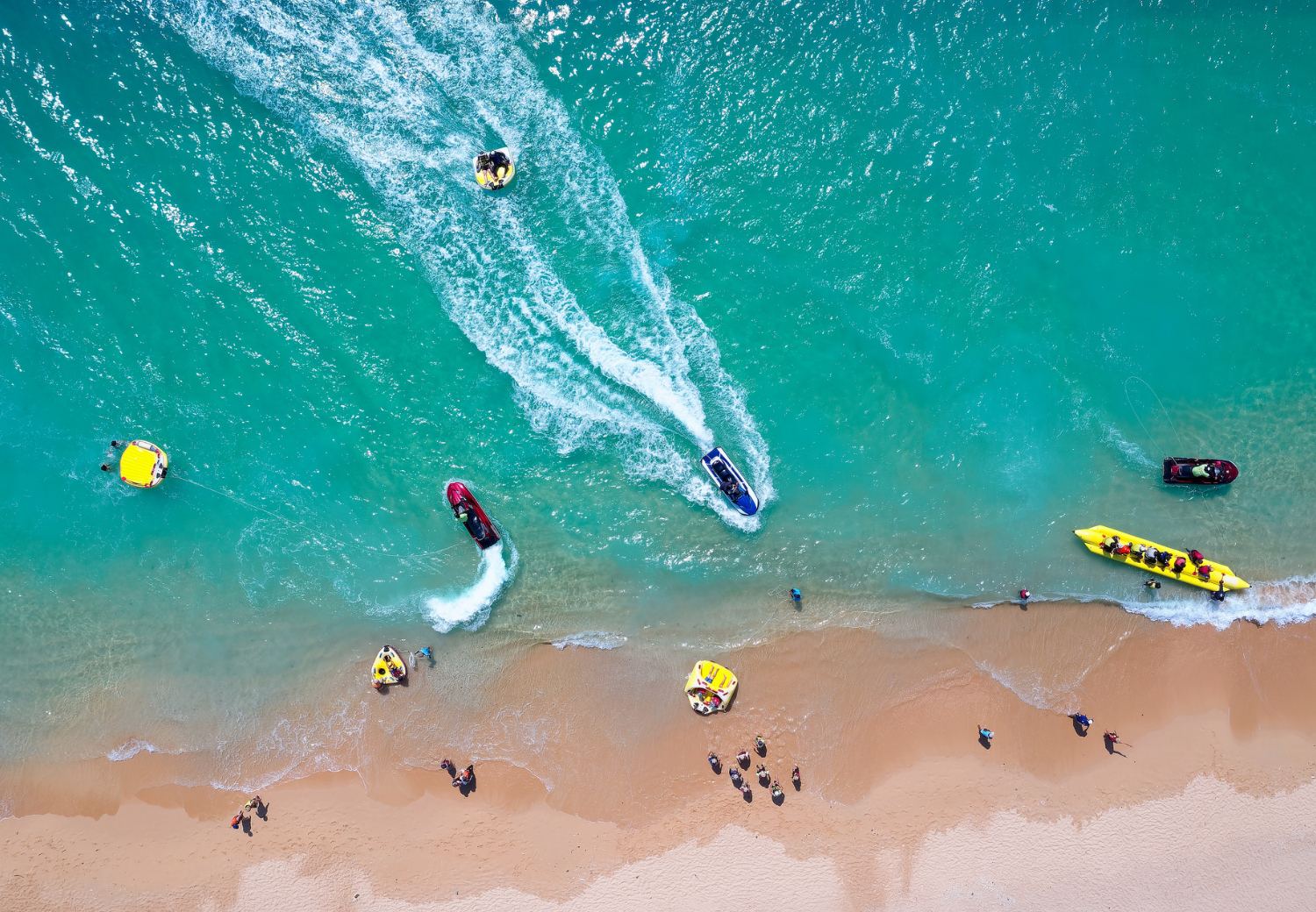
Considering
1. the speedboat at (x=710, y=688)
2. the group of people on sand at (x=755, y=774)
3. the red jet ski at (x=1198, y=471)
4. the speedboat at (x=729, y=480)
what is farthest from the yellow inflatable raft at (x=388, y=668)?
the red jet ski at (x=1198, y=471)

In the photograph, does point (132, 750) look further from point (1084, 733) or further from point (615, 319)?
point (1084, 733)

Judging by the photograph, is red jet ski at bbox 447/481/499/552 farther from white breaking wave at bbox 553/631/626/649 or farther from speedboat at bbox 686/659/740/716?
speedboat at bbox 686/659/740/716

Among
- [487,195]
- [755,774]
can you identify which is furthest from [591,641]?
[487,195]

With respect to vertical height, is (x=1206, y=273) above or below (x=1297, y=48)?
below

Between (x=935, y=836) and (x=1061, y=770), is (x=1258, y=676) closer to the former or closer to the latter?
(x=1061, y=770)

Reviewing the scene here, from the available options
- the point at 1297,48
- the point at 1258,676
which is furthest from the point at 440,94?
the point at 1258,676

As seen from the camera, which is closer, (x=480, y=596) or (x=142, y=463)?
(x=142, y=463)
